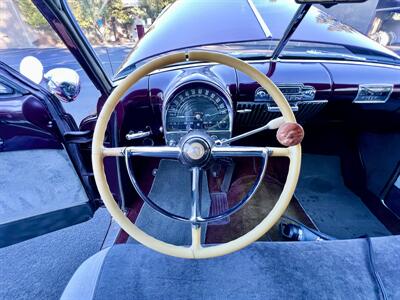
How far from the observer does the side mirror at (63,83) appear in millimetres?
1269

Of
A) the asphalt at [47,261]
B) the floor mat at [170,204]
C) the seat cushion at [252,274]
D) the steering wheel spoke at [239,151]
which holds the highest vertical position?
the steering wheel spoke at [239,151]

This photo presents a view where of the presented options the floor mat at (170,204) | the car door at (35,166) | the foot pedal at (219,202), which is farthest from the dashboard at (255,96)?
the foot pedal at (219,202)

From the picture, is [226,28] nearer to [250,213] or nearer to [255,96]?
[255,96]

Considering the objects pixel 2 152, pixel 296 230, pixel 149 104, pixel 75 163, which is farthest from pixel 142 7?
pixel 296 230

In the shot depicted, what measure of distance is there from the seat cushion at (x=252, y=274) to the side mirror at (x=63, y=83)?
828mm

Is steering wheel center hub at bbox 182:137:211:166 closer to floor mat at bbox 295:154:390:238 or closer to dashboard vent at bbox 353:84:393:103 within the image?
dashboard vent at bbox 353:84:393:103

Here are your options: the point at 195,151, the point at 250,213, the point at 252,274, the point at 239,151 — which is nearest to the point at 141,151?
the point at 195,151

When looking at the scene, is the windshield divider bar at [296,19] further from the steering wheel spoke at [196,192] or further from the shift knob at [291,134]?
the steering wheel spoke at [196,192]

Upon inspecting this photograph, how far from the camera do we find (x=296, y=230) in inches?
55.2

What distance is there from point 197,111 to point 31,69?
0.97 m

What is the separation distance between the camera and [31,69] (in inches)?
52.5

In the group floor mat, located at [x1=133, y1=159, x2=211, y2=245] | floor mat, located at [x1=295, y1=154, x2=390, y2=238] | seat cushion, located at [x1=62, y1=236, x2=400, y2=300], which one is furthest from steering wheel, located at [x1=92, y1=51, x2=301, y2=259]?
floor mat, located at [x1=295, y1=154, x2=390, y2=238]

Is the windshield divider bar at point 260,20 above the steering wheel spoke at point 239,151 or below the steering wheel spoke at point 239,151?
above

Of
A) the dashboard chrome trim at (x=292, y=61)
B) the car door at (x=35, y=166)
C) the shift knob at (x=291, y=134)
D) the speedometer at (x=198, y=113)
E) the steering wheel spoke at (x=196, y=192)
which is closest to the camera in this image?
the shift knob at (x=291, y=134)
